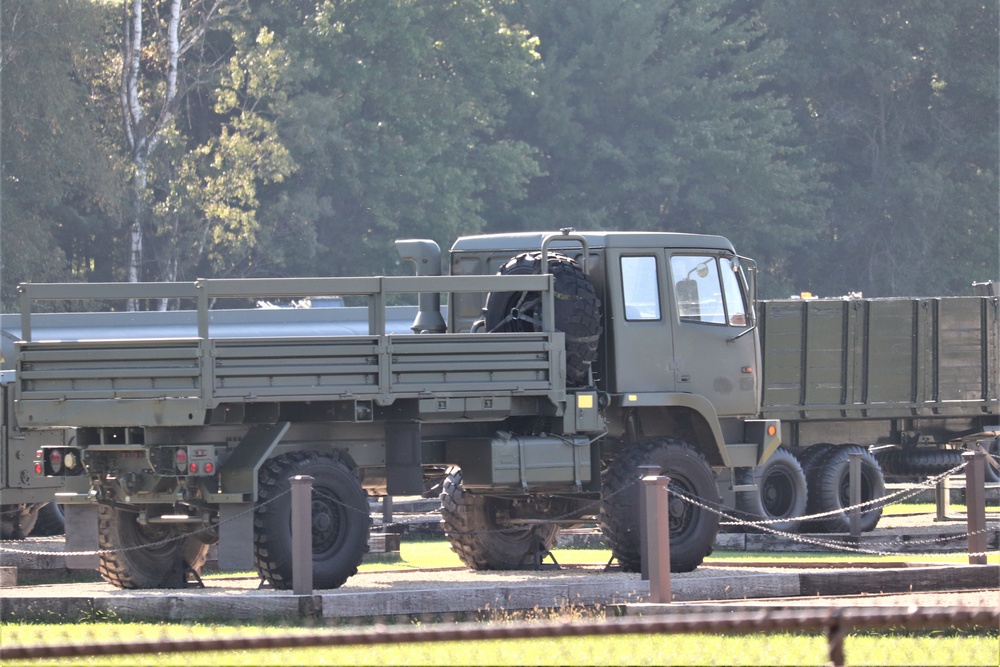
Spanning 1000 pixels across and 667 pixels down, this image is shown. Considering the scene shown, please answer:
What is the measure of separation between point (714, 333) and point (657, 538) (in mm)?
3984

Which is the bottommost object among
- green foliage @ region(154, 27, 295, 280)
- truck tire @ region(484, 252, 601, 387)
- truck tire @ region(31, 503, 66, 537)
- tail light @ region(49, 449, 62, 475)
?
truck tire @ region(31, 503, 66, 537)

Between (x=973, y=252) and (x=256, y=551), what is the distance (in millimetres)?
49011

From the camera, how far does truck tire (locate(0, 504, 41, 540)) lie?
21.2 meters

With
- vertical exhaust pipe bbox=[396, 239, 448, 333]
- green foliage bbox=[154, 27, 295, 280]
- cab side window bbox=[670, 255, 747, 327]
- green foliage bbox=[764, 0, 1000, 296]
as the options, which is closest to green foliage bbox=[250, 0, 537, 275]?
green foliage bbox=[154, 27, 295, 280]

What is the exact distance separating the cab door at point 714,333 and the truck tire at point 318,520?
11.3 ft

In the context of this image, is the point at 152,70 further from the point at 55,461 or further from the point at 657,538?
the point at 657,538

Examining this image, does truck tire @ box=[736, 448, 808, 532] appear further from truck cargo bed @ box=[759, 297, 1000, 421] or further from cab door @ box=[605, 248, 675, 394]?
cab door @ box=[605, 248, 675, 394]

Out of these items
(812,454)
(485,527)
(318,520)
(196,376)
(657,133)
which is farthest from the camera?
(657,133)

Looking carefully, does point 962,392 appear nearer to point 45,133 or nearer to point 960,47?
point 45,133

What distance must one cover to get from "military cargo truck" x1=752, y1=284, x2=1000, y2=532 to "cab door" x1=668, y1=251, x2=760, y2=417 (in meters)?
5.48

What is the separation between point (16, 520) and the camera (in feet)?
70.1

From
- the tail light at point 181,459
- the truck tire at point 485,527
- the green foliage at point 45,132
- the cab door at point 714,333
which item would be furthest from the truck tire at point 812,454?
the green foliage at point 45,132

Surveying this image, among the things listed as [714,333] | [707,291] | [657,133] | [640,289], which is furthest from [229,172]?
[640,289]

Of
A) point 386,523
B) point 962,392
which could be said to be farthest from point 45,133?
point 962,392
